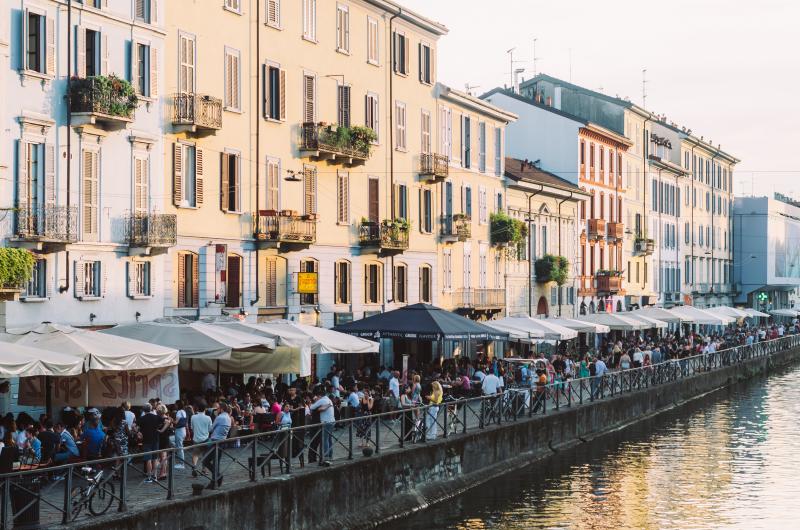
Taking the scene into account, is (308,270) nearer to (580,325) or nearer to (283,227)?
(283,227)

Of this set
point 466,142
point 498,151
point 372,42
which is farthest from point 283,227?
point 498,151

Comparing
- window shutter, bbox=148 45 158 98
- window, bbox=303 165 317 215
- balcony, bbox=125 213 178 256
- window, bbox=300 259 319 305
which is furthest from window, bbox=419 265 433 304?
window shutter, bbox=148 45 158 98

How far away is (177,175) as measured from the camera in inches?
1444

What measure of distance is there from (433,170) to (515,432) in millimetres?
19792

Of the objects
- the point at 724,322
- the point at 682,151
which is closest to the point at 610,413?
the point at 724,322

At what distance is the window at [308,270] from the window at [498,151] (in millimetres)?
18907

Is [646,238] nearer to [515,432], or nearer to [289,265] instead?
[289,265]

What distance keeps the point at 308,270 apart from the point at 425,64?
1318cm

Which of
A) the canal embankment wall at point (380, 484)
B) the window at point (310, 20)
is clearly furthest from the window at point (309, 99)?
the canal embankment wall at point (380, 484)

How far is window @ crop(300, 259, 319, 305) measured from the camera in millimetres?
43469

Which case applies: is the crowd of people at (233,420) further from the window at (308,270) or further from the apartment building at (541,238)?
the apartment building at (541,238)

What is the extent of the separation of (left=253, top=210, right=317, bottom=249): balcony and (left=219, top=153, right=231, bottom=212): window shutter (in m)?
1.62

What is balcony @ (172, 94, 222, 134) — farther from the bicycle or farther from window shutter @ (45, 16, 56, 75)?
the bicycle

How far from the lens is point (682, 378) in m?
56.0
